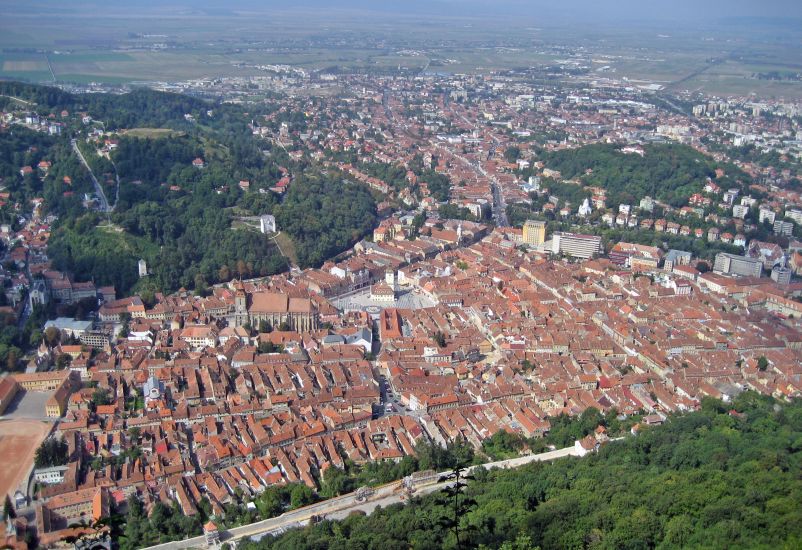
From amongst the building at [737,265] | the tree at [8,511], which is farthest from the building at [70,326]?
the building at [737,265]

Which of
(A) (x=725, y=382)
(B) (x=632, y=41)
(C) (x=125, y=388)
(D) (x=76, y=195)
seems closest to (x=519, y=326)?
(A) (x=725, y=382)

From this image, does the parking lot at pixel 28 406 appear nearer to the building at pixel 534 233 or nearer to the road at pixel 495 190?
the building at pixel 534 233

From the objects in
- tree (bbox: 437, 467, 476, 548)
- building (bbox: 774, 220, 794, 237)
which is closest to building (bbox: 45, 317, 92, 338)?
tree (bbox: 437, 467, 476, 548)

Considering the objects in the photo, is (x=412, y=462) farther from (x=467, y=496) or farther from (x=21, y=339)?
(x=21, y=339)

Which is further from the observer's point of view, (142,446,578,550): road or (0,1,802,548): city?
(0,1,802,548): city

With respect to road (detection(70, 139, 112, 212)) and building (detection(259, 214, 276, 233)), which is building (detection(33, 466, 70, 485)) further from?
road (detection(70, 139, 112, 212))

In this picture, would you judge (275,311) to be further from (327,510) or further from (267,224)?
(327,510)
